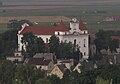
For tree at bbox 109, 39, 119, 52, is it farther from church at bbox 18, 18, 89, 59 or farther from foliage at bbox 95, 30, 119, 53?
church at bbox 18, 18, 89, 59

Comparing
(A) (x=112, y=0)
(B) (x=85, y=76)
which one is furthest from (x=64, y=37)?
(A) (x=112, y=0)

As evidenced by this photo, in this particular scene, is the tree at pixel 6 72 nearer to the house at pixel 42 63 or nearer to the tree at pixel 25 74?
the tree at pixel 25 74

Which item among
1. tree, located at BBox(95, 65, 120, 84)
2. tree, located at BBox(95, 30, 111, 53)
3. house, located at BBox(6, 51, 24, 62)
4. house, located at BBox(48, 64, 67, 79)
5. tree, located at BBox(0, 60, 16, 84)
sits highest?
tree, located at BBox(95, 65, 120, 84)

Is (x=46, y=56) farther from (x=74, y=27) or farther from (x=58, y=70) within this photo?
(x=58, y=70)

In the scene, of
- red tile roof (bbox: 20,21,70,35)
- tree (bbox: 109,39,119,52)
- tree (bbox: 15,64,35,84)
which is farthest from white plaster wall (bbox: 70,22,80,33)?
tree (bbox: 15,64,35,84)

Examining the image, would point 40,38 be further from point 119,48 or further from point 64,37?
point 119,48

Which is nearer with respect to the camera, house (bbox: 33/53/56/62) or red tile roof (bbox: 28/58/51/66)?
red tile roof (bbox: 28/58/51/66)

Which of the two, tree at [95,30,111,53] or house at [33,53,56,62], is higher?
house at [33,53,56,62]

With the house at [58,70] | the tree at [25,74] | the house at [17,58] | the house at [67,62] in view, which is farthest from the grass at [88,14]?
the tree at [25,74]
